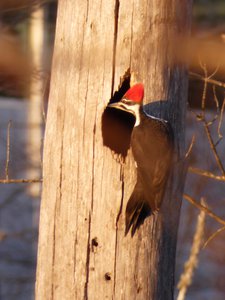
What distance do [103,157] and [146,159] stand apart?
162 millimetres

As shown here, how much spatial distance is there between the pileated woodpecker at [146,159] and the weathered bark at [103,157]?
4 cm

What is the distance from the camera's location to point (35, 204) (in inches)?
292

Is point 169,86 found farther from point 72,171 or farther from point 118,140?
point 72,171

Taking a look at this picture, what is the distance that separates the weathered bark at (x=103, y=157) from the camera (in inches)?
115

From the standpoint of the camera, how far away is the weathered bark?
9.57 feet

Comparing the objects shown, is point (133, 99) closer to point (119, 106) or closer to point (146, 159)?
point (119, 106)

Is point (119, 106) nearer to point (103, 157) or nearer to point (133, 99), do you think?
point (133, 99)

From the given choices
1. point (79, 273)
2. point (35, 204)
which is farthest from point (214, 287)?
point (79, 273)

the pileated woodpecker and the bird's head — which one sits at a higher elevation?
the bird's head

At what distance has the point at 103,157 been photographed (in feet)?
9.62

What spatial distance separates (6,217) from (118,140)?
481cm

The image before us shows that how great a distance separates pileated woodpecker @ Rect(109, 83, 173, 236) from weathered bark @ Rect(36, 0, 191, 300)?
0.13ft

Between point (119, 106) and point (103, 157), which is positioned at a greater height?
point (119, 106)

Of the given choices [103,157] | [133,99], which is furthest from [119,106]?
[103,157]
